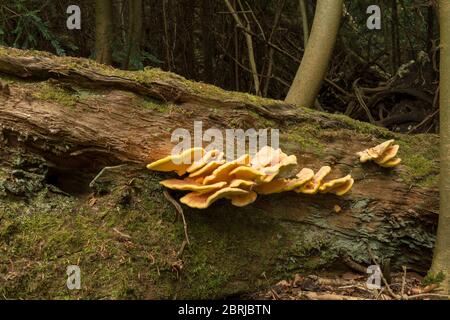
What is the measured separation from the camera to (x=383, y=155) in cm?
388

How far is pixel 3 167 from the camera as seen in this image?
3.15 metres

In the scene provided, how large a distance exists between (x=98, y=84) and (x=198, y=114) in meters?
0.83

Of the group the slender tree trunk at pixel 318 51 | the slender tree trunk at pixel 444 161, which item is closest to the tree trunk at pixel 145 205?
the slender tree trunk at pixel 444 161

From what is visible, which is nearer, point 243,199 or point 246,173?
point 246,173

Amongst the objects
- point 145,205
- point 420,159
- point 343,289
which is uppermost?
point 420,159

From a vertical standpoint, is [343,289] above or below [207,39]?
below

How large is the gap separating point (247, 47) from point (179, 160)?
6.82 m

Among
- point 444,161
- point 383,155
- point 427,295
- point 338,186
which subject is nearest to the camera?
point 427,295

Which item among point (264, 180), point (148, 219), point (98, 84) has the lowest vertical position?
point (148, 219)

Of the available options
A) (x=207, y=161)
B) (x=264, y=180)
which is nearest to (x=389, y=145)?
(x=264, y=180)

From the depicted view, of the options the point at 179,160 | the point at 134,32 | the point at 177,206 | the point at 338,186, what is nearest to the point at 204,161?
the point at 179,160

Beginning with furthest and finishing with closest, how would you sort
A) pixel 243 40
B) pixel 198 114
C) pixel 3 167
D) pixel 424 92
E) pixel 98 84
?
pixel 243 40 → pixel 424 92 → pixel 198 114 → pixel 98 84 → pixel 3 167

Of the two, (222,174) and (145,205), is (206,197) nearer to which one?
(222,174)

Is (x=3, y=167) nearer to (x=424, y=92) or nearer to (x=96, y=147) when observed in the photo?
(x=96, y=147)
